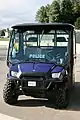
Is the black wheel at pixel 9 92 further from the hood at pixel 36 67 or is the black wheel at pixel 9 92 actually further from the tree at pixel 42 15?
the tree at pixel 42 15

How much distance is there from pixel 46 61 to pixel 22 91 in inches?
41.0

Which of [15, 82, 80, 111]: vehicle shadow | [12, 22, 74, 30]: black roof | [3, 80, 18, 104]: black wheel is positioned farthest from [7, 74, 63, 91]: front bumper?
[12, 22, 74, 30]: black roof

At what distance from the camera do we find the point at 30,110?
8938 mm

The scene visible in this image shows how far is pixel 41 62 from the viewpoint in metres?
9.38

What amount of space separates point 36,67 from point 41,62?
11.9 inches

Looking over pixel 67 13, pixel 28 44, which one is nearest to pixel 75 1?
pixel 67 13

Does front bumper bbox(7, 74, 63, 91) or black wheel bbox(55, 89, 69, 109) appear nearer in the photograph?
front bumper bbox(7, 74, 63, 91)

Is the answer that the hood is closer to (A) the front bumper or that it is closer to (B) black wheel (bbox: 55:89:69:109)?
(A) the front bumper

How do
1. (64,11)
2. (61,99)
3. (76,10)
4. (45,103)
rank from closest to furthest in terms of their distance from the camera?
(61,99), (45,103), (64,11), (76,10)

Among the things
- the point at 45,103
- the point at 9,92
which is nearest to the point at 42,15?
the point at 45,103

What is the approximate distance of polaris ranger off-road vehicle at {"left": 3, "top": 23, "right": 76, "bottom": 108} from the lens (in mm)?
8969

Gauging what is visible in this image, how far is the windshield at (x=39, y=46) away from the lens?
9.67m

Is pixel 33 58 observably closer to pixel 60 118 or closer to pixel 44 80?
pixel 44 80

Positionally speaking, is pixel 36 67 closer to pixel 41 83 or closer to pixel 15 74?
pixel 41 83
